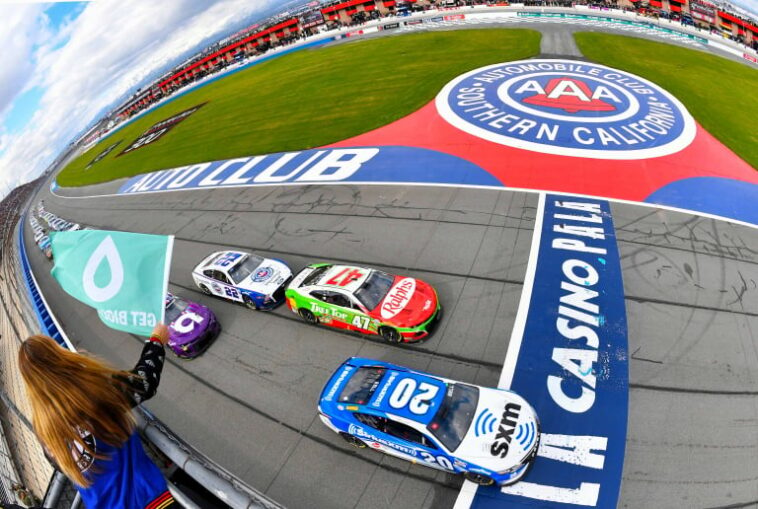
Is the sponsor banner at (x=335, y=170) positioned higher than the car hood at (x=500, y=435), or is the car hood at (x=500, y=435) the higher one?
the sponsor banner at (x=335, y=170)

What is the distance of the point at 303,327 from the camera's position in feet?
38.6

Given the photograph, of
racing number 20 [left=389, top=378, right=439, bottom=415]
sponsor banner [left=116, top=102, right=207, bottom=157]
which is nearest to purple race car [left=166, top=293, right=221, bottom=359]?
racing number 20 [left=389, top=378, right=439, bottom=415]

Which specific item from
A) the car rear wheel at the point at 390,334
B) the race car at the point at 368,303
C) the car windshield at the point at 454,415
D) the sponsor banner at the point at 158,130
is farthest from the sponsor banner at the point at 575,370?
the sponsor banner at the point at 158,130

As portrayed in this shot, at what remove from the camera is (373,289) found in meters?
10.9

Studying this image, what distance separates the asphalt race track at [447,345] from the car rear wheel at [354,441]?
15 centimetres

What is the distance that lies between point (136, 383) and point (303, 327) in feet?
28.2

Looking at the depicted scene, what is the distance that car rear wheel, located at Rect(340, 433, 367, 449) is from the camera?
27.0ft

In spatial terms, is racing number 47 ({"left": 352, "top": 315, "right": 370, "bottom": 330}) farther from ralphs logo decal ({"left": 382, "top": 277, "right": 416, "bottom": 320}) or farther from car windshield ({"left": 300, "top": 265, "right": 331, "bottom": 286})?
car windshield ({"left": 300, "top": 265, "right": 331, "bottom": 286})

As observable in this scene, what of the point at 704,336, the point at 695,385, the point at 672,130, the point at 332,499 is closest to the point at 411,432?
the point at 332,499

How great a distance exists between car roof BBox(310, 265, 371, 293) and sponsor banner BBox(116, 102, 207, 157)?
3616 centimetres

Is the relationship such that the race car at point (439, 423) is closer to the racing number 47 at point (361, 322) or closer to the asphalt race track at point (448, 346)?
the asphalt race track at point (448, 346)

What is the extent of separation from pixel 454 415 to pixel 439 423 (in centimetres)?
36

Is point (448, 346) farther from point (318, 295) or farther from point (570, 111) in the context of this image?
point (570, 111)

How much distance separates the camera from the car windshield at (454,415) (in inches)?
282
